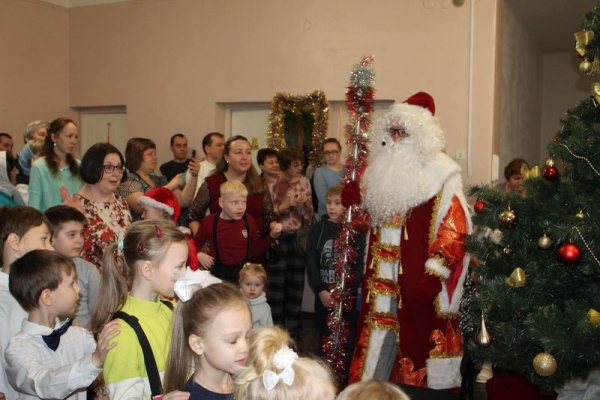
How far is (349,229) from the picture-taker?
4.55 meters

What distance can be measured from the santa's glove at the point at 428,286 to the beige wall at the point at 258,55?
3.07 meters

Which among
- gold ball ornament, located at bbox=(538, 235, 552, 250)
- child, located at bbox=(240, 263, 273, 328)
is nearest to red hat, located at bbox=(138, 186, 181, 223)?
child, located at bbox=(240, 263, 273, 328)

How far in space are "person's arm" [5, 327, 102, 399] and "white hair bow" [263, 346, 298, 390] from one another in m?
0.83

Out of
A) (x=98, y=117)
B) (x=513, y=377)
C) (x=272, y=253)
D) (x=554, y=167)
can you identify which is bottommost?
(x=513, y=377)

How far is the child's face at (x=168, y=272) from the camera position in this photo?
8.25 feet

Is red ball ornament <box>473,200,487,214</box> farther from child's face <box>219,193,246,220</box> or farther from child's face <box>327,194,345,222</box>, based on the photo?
child's face <box>219,193,246,220</box>

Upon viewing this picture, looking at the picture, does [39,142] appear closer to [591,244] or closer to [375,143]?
[375,143]

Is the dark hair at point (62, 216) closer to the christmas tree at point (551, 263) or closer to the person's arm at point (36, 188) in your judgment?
the person's arm at point (36, 188)

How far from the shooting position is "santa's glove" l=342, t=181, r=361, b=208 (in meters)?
4.46

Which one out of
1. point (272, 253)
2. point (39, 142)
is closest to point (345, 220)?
point (272, 253)

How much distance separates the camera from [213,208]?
5.21 m

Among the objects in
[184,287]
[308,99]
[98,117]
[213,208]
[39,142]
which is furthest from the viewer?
[98,117]

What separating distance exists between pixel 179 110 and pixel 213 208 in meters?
3.60

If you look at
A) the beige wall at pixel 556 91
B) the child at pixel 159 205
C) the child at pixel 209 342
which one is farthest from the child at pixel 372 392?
the beige wall at pixel 556 91
